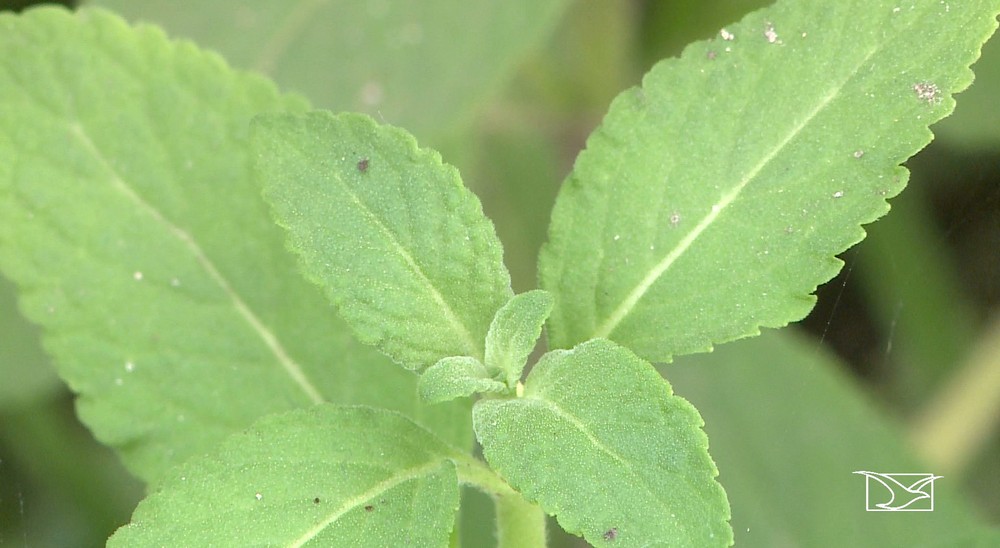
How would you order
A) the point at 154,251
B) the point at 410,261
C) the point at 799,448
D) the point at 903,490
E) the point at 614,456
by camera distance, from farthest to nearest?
the point at 799,448, the point at 903,490, the point at 154,251, the point at 410,261, the point at 614,456

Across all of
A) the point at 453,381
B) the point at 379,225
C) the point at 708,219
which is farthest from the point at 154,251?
the point at 708,219

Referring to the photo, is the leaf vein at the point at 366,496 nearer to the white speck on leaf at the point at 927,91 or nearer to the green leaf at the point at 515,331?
the green leaf at the point at 515,331

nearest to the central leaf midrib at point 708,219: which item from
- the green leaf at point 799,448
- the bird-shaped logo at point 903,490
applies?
the green leaf at point 799,448

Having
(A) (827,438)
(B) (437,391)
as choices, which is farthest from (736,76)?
(A) (827,438)

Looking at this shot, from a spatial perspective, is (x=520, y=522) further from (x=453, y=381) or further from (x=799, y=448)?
(x=799, y=448)

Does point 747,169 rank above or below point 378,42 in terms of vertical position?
below
